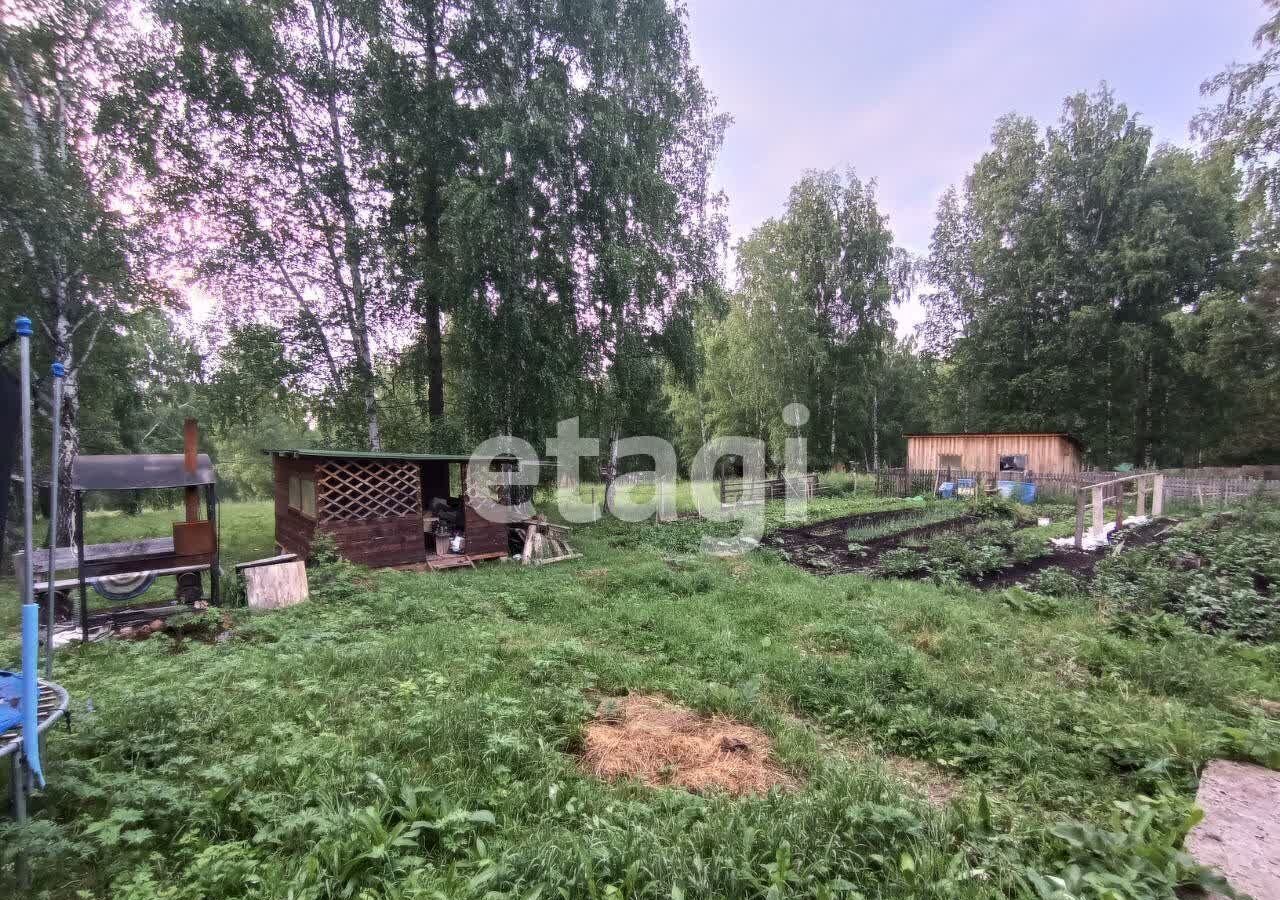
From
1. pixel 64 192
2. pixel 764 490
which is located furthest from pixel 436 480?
pixel 764 490

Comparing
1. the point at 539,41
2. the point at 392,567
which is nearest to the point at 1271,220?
the point at 539,41

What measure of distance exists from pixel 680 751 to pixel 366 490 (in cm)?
793

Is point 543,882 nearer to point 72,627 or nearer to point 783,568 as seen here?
point 783,568

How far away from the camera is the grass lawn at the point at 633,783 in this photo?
2223mm

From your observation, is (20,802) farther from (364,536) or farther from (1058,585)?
(1058,585)

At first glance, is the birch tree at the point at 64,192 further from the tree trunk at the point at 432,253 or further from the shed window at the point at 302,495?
the tree trunk at the point at 432,253

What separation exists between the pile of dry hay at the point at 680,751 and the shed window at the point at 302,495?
303 inches

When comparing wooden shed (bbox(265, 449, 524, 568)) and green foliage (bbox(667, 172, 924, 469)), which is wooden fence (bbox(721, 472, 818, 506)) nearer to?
green foliage (bbox(667, 172, 924, 469))

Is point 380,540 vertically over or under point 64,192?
under

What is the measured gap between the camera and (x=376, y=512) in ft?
30.7

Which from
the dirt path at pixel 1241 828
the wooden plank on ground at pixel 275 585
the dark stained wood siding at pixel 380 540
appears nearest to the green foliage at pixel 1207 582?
the dirt path at pixel 1241 828

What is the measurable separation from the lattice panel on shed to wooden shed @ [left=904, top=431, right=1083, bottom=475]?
65.1 feet

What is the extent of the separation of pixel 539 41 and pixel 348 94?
191 inches

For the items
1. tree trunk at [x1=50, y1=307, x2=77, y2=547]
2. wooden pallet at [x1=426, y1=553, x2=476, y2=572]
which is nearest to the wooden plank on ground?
wooden pallet at [x1=426, y1=553, x2=476, y2=572]
